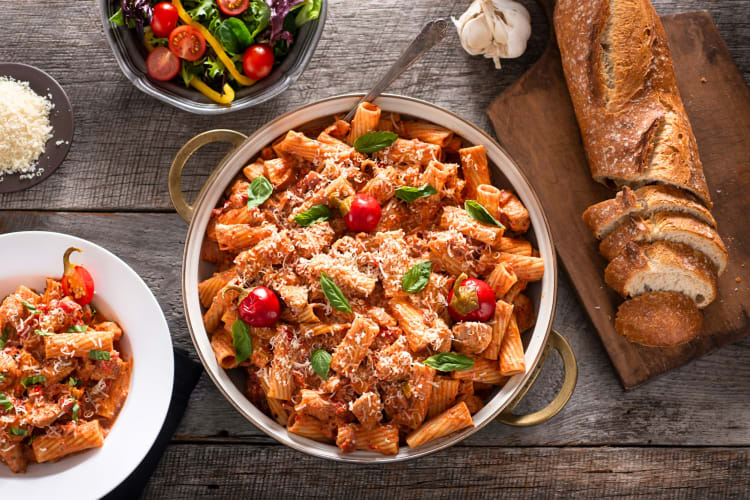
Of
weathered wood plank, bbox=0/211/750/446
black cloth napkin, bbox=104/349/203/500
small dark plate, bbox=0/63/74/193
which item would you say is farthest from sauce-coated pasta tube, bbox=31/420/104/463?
small dark plate, bbox=0/63/74/193

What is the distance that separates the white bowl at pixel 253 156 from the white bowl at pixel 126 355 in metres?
0.20

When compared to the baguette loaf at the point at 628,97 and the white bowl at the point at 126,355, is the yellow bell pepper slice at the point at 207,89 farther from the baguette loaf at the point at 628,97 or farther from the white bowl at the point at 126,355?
the baguette loaf at the point at 628,97

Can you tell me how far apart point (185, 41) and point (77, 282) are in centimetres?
129

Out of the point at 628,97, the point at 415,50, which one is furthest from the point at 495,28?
the point at 628,97

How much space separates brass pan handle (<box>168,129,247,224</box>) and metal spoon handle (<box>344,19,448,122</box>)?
24.4 inches

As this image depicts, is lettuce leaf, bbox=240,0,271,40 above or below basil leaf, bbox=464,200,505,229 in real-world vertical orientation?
above

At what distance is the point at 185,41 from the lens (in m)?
3.12

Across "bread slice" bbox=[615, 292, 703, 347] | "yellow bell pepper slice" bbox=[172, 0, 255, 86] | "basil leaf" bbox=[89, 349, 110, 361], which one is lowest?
"bread slice" bbox=[615, 292, 703, 347]

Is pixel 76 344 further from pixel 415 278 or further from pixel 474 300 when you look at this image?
pixel 474 300

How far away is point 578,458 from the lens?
3439mm

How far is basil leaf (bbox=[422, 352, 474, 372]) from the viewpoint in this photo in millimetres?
2693

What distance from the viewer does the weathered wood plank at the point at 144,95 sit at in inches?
135

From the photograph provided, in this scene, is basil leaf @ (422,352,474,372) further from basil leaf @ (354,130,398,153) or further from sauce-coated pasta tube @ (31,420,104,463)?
sauce-coated pasta tube @ (31,420,104,463)

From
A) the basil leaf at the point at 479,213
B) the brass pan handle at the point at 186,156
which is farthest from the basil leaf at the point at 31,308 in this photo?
the basil leaf at the point at 479,213
